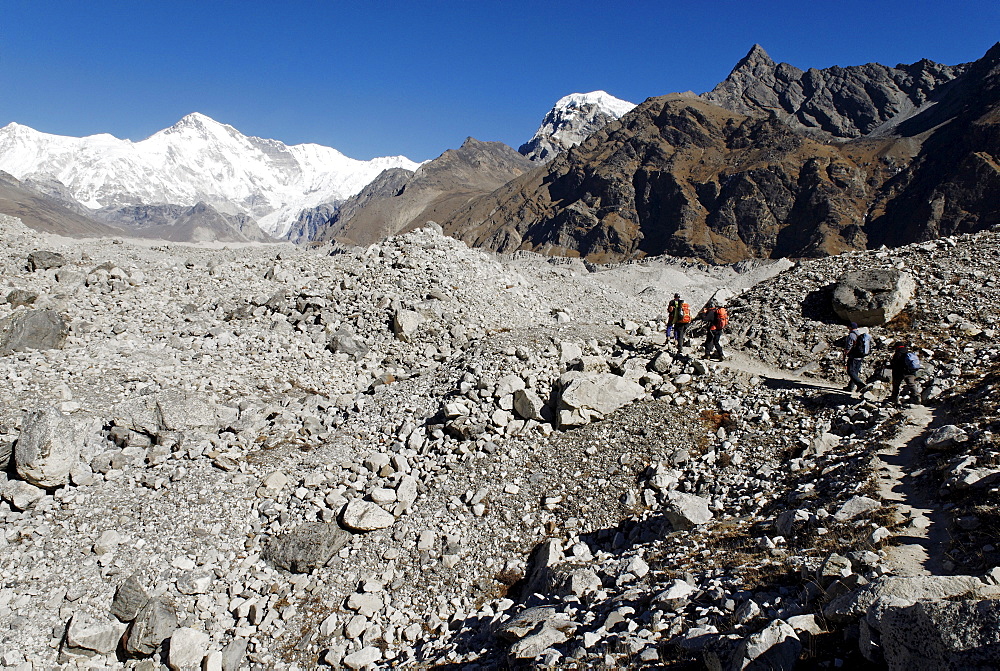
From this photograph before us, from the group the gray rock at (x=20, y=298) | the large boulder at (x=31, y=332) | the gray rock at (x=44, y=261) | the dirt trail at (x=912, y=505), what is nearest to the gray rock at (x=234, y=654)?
the dirt trail at (x=912, y=505)

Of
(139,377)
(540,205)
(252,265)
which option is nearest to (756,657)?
(139,377)

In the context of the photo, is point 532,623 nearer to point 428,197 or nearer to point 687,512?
point 687,512

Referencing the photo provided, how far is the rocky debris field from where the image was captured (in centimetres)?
572

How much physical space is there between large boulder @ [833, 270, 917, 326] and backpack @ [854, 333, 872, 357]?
387cm

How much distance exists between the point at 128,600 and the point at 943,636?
1007 centimetres

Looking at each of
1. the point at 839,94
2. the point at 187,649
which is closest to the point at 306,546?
the point at 187,649

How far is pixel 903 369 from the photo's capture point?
32.9 ft

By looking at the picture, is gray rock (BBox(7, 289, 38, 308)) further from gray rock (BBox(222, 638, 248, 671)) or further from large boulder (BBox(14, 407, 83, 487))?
gray rock (BBox(222, 638, 248, 671))

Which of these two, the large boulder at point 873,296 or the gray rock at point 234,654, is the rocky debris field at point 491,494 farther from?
the large boulder at point 873,296

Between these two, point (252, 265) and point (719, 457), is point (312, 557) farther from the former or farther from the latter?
point (252, 265)

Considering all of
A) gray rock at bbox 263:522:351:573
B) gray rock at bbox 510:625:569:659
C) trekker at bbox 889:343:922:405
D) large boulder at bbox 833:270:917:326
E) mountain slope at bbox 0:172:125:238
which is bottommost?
gray rock at bbox 263:522:351:573

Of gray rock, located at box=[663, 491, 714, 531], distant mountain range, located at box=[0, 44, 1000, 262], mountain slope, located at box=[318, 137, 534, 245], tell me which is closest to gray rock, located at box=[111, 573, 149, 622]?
gray rock, located at box=[663, 491, 714, 531]

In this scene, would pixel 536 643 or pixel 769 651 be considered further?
pixel 536 643

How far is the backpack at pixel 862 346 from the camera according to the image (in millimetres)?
10992
